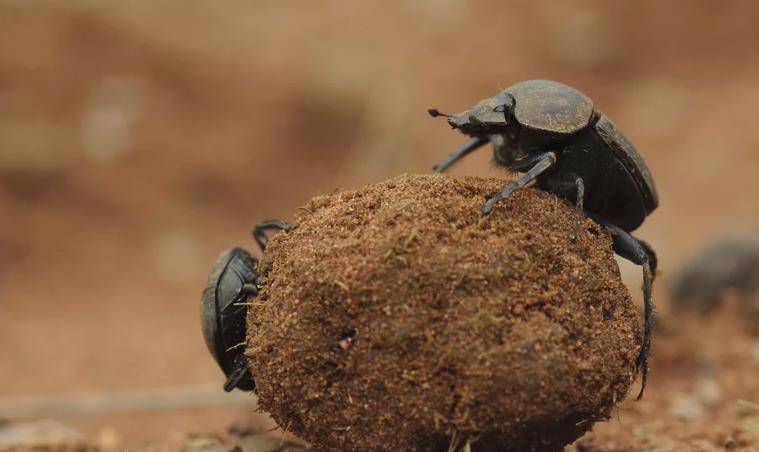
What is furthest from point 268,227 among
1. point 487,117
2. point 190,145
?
point 190,145

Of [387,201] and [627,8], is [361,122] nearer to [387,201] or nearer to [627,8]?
[627,8]

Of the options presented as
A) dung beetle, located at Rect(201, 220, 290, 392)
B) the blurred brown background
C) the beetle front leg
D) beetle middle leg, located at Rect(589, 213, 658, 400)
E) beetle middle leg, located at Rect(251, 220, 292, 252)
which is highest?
the blurred brown background

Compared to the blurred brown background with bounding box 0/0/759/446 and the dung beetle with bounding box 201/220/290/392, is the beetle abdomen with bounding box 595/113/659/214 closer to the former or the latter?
the dung beetle with bounding box 201/220/290/392

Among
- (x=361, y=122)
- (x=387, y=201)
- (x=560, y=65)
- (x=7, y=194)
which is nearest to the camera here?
(x=387, y=201)

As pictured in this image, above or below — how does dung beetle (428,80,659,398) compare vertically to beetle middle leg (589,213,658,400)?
above

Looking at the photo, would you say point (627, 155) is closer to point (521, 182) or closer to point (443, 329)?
point (521, 182)

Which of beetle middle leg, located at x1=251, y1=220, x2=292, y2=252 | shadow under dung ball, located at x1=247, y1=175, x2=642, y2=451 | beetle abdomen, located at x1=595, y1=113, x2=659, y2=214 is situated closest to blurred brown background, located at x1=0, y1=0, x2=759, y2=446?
beetle middle leg, located at x1=251, y1=220, x2=292, y2=252

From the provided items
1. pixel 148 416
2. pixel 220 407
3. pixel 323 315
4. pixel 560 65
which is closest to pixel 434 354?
pixel 323 315
